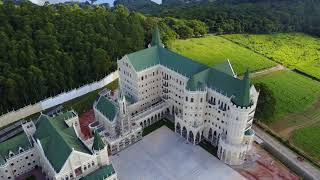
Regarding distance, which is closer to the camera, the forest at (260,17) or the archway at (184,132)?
the archway at (184,132)

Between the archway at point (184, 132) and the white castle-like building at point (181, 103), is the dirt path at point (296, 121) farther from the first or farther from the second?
the archway at point (184, 132)

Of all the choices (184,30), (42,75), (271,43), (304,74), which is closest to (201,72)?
(42,75)

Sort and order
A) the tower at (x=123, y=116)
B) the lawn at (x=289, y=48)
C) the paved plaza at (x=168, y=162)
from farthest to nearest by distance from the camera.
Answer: the lawn at (x=289, y=48)
the tower at (x=123, y=116)
the paved plaza at (x=168, y=162)

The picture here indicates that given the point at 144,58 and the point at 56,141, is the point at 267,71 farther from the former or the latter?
the point at 56,141

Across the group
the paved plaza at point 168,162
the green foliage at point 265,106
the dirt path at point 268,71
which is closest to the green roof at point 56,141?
the paved plaza at point 168,162

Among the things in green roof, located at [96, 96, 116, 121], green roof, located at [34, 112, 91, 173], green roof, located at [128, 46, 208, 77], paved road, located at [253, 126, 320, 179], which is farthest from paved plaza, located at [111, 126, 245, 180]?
green roof, located at [128, 46, 208, 77]

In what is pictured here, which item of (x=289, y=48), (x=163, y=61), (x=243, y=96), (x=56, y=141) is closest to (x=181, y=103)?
(x=163, y=61)

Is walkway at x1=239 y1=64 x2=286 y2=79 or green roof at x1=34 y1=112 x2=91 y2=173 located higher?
green roof at x1=34 y1=112 x2=91 y2=173

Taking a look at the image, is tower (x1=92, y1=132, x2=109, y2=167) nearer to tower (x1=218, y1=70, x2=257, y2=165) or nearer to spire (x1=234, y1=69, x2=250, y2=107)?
tower (x1=218, y1=70, x2=257, y2=165)
